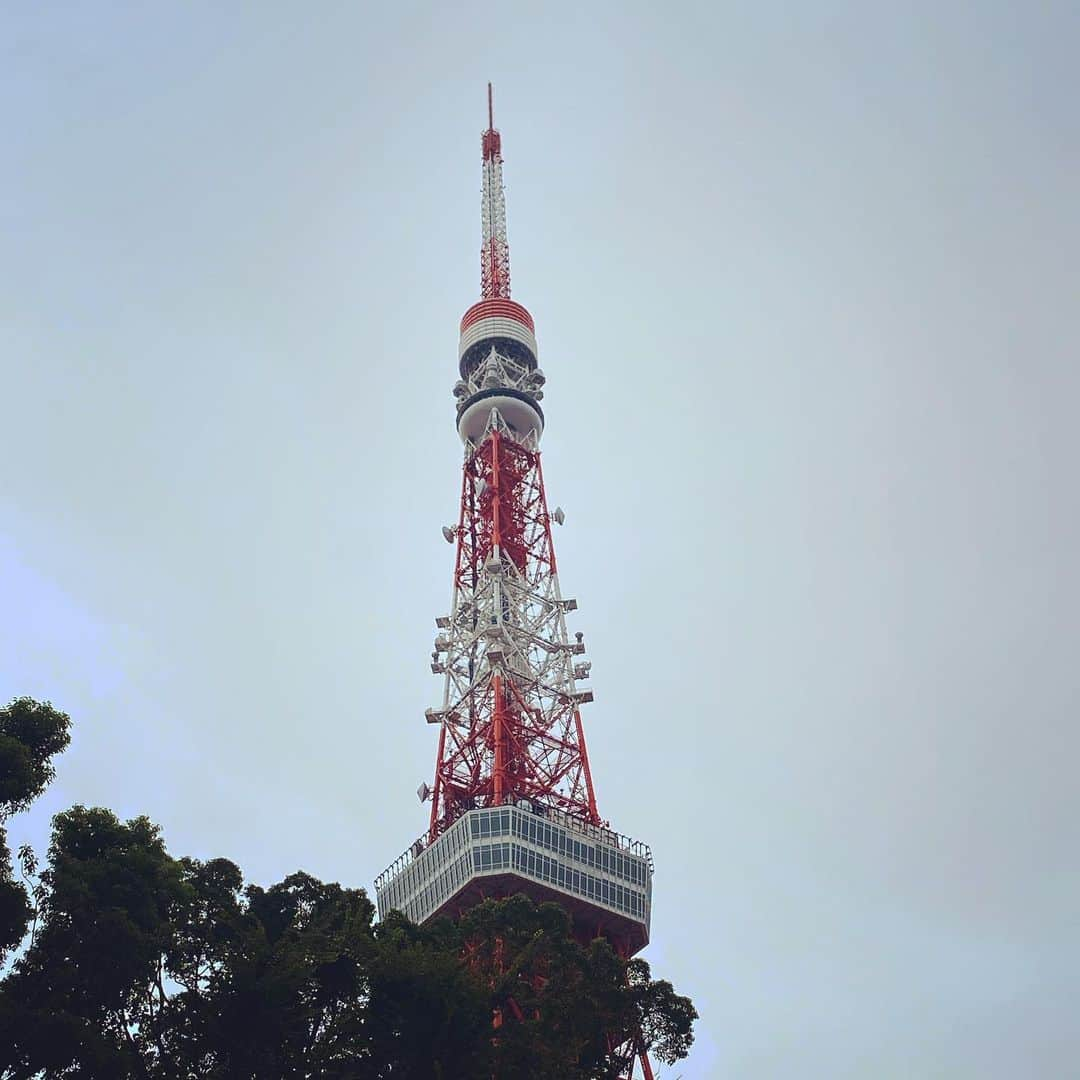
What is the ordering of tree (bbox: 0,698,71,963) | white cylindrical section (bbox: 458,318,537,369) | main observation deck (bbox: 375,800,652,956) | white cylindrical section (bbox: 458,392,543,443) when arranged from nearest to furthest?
tree (bbox: 0,698,71,963) < main observation deck (bbox: 375,800,652,956) < white cylindrical section (bbox: 458,392,543,443) < white cylindrical section (bbox: 458,318,537,369)

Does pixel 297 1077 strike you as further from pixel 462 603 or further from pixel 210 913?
pixel 462 603

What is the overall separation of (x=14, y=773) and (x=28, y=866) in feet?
9.38

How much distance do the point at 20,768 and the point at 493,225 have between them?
260 ft

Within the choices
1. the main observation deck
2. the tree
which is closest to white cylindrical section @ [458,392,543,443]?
the main observation deck

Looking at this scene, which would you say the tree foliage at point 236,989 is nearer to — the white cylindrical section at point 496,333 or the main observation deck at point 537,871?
the main observation deck at point 537,871

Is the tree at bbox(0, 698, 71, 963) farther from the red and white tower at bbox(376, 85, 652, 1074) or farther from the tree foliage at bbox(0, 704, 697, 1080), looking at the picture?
the red and white tower at bbox(376, 85, 652, 1074)

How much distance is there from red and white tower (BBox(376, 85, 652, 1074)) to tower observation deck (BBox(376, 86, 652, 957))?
0.28ft

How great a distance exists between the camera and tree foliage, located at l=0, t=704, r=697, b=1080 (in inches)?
1273

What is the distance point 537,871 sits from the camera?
69.2m

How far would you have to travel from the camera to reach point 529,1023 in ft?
132

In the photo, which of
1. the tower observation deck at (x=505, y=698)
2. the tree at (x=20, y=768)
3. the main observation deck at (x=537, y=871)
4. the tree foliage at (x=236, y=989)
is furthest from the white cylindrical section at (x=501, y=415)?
the tree at (x=20, y=768)

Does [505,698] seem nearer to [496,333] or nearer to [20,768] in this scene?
[496,333]

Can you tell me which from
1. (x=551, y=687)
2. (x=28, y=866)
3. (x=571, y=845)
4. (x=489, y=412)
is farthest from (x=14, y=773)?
(x=489, y=412)

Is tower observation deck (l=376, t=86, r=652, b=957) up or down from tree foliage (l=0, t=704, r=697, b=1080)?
up
